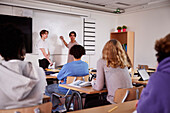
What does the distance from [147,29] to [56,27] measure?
3219mm

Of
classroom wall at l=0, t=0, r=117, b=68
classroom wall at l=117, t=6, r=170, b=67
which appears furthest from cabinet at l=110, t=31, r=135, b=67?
classroom wall at l=0, t=0, r=117, b=68

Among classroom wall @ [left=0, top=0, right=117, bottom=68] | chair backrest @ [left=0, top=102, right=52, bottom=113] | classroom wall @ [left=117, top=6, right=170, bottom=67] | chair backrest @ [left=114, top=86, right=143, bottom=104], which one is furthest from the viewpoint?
classroom wall @ [left=117, top=6, right=170, bottom=67]

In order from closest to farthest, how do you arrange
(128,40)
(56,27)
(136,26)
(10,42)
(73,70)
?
(10,42) < (73,70) < (56,27) < (128,40) < (136,26)

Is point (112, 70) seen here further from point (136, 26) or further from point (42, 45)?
point (136, 26)

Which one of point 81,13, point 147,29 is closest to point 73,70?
point 81,13

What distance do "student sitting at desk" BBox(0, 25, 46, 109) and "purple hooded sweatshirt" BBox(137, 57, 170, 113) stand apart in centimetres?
91

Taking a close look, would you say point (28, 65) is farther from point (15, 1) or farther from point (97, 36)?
point (97, 36)

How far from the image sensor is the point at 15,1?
5.79 m

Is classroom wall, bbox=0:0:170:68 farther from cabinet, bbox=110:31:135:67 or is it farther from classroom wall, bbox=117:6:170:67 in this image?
cabinet, bbox=110:31:135:67

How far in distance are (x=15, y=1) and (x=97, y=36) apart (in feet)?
10.9

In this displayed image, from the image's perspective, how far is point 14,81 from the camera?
1580mm

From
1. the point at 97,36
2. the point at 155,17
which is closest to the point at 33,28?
the point at 97,36

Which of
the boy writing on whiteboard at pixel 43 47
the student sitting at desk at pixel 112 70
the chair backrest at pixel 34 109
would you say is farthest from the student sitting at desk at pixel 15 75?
the boy writing on whiteboard at pixel 43 47

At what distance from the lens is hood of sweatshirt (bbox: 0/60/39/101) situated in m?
1.58
